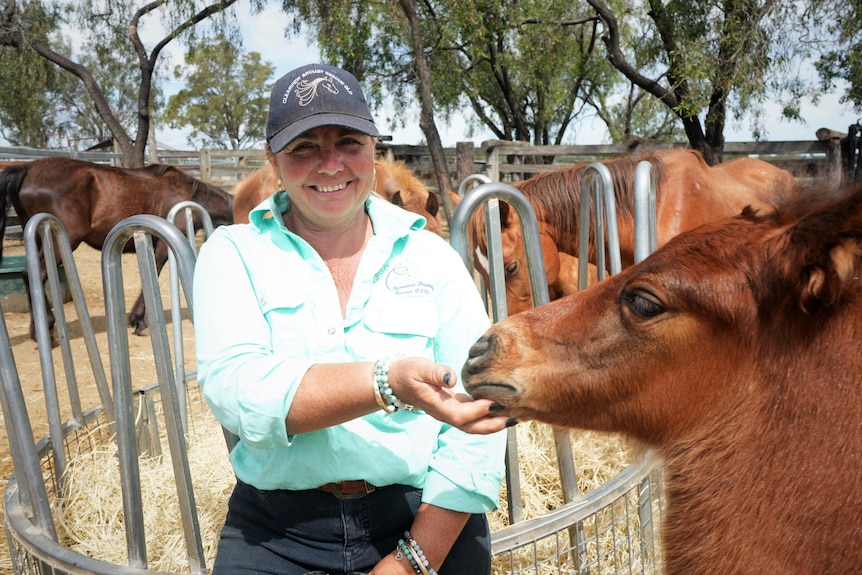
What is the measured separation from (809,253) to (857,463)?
1.66ft

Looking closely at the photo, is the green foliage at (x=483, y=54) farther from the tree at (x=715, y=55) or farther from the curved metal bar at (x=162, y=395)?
the curved metal bar at (x=162, y=395)

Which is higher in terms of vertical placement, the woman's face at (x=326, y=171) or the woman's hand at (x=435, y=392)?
the woman's face at (x=326, y=171)

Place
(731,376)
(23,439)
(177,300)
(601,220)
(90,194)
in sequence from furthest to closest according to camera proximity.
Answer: (90,194), (177,300), (601,220), (23,439), (731,376)

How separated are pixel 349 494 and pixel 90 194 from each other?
28.4ft

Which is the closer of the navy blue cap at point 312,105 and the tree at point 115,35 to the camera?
the navy blue cap at point 312,105

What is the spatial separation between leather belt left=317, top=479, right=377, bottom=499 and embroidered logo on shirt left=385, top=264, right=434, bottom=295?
54cm

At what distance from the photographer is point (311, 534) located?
1.72 meters

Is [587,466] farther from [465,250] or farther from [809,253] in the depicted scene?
[809,253]

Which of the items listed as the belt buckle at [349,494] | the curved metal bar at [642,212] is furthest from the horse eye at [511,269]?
the belt buckle at [349,494]

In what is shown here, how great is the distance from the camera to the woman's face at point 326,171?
1.83 m

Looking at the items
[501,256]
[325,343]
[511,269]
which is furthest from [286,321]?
[511,269]

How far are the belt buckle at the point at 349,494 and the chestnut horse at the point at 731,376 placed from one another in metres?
0.40

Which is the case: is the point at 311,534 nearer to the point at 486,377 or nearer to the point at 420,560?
the point at 420,560

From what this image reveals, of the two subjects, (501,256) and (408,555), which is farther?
(501,256)
